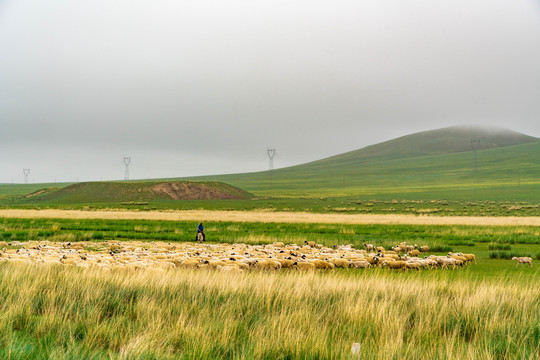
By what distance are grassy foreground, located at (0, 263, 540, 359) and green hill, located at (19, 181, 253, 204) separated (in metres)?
106

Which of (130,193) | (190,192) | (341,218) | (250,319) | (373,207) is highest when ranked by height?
(130,193)

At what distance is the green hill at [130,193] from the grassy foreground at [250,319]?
10615 cm

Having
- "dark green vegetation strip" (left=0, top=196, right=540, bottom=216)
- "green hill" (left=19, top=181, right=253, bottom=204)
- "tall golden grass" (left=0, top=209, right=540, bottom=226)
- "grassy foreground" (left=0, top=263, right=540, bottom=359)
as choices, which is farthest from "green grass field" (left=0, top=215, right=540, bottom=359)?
"green hill" (left=19, top=181, right=253, bottom=204)

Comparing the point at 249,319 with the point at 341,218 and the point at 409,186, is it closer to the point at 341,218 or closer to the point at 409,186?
the point at 341,218

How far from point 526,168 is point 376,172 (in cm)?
5864

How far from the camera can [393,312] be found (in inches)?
324

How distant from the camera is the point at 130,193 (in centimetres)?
11606

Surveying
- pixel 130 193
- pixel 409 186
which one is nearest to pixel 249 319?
pixel 130 193

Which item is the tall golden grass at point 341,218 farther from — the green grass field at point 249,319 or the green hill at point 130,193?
the green hill at point 130,193

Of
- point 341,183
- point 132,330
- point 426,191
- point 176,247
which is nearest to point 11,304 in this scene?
point 132,330

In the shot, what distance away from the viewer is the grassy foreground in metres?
6.19

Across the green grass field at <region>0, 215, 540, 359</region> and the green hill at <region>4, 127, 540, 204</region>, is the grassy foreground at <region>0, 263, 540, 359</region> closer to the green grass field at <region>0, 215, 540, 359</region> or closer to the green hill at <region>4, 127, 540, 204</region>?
the green grass field at <region>0, 215, 540, 359</region>

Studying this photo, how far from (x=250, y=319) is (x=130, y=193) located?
4482 inches

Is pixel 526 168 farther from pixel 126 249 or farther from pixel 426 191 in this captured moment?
pixel 126 249
